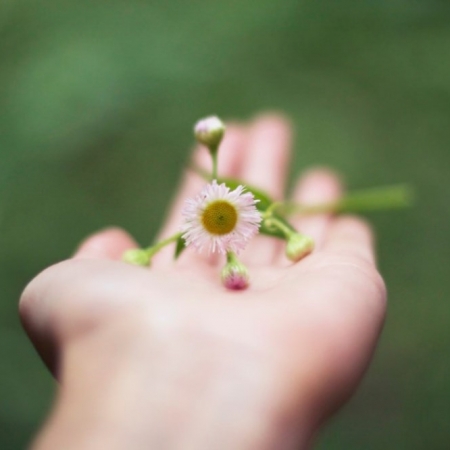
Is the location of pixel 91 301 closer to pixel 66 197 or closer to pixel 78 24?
pixel 66 197

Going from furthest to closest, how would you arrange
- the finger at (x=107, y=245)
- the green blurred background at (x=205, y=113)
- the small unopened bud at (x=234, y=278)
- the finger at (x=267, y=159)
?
the green blurred background at (x=205, y=113), the finger at (x=267, y=159), the finger at (x=107, y=245), the small unopened bud at (x=234, y=278)

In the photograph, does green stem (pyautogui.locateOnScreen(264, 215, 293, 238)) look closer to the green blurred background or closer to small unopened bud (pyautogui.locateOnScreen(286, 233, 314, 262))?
small unopened bud (pyautogui.locateOnScreen(286, 233, 314, 262))

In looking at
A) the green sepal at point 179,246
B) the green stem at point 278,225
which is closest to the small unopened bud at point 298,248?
the green stem at point 278,225

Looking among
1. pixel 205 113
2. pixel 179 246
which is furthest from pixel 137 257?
pixel 205 113

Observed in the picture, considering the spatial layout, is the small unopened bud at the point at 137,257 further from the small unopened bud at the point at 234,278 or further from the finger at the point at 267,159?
the finger at the point at 267,159

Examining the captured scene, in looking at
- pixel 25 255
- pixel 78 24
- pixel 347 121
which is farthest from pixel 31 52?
pixel 347 121

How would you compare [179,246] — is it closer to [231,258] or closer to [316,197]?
[231,258]
